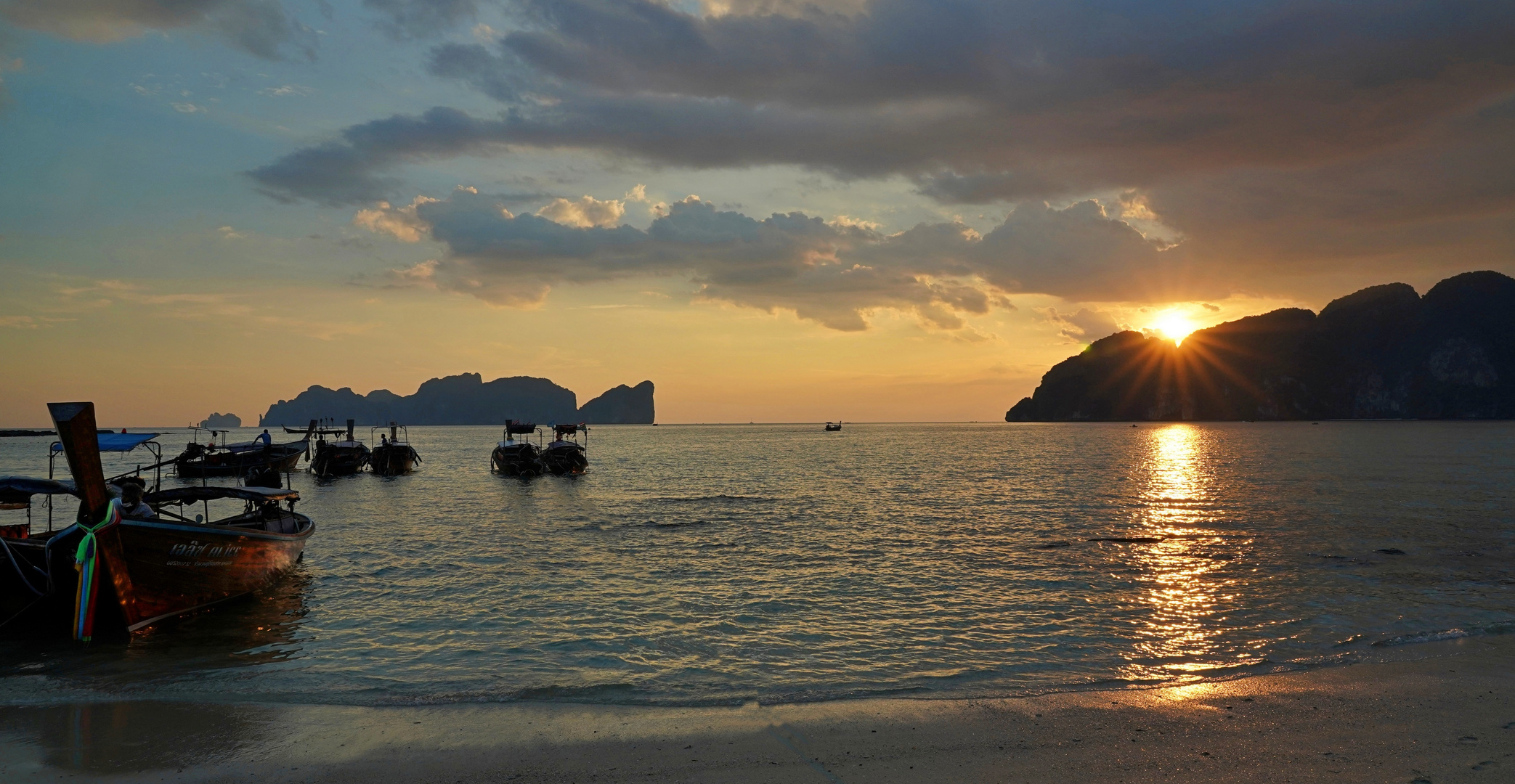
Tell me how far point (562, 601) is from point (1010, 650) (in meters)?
11.2

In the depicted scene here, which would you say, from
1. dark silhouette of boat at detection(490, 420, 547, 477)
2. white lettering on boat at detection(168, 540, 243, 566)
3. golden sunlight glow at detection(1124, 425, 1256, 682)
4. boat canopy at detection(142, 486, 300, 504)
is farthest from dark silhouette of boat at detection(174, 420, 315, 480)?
golden sunlight glow at detection(1124, 425, 1256, 682)

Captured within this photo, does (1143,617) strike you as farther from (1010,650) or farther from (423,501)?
(423,501)

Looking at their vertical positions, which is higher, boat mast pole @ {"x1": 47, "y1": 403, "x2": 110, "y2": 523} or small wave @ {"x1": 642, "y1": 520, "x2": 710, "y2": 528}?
boat mast pole @ {"x1": 47, "y1": 403, "x2": 110, "y2": 523}

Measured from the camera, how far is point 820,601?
64.0 ft

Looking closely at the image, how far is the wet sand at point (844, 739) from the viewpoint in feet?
29.0

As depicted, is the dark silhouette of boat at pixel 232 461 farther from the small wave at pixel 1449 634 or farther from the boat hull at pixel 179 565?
the small wave at pixel 1449 634

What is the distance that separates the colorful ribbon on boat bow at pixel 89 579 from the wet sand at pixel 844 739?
4.57 m

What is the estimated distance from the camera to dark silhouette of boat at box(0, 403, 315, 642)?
15.3 meters

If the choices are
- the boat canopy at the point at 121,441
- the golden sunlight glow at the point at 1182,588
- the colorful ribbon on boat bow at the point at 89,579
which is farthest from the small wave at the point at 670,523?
the colorful ribbon on boat bow at the point at 89,579

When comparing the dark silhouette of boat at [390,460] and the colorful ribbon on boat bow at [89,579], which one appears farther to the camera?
the dark silhouette of boat at [390,460]

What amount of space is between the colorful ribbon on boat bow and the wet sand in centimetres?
457

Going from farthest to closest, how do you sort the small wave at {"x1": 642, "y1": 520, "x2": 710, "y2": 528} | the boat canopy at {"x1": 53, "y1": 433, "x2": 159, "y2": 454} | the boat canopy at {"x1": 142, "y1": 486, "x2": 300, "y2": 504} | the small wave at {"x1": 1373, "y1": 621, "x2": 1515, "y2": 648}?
1. the small wave at {"x1": 642, "y1": 520, "x2": 710, "y2": 528}
2. the boat canopy at {"x1": 53, "y1": 433, "x2": 159, "y2": 454}
3. the boat canopy at {"x1": 142, "y1": 486, "x2": 300, "y2": 504}
4. the small wave at {"x1": 1373, "y1": 621, "x2": 1515, "y2": 648}

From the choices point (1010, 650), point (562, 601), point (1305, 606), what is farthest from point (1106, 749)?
point (562, 601)

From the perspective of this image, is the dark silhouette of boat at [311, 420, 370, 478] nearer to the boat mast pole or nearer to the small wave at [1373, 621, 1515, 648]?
the boat mast pole
